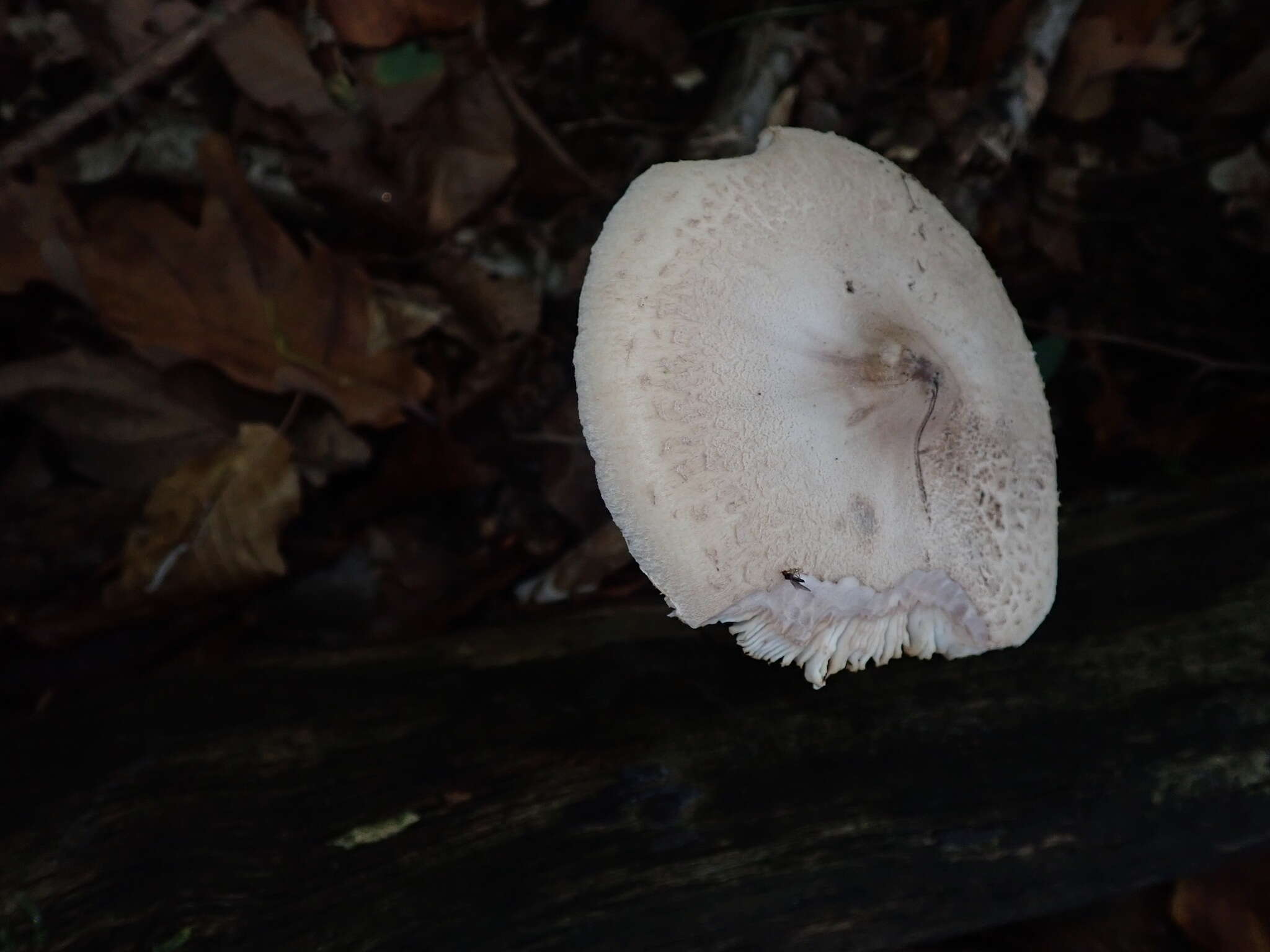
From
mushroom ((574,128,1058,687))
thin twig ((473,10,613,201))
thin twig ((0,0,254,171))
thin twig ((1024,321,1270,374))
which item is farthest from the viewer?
thin twig ((1024,321,1270,374))

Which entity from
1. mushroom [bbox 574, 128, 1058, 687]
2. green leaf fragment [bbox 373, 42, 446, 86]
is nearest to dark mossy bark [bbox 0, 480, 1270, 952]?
mushroom [bbox 574, 128, 1058, 687]

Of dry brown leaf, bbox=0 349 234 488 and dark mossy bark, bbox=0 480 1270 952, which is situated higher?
dry brown leaf, bbox=0 349 234 488

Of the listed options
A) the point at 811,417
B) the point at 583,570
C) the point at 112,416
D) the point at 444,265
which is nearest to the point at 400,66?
the point at 444,265

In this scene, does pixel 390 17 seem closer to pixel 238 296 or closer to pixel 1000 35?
pixel 238 296

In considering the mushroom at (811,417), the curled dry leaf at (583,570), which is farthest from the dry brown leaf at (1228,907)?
the curled dry leaf at (583,570)

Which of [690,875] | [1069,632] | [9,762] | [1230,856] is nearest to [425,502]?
[9,762]

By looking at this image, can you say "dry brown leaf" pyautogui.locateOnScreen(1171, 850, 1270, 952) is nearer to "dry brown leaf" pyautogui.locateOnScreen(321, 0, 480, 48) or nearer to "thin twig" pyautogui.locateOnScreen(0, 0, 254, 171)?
"dry brown leaf" pyautogui.locateOnScreen(321, 0, 480, 48)

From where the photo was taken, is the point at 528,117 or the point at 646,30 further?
the point at 646,30
